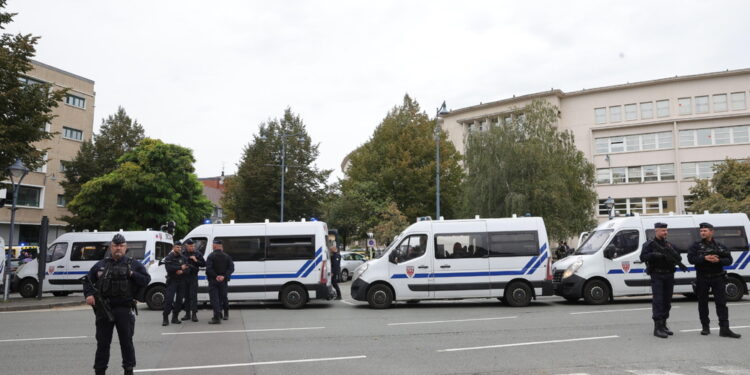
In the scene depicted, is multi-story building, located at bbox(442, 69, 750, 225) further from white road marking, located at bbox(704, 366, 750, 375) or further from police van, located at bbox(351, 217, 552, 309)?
white road marking, located at bbox(704, 366, 750, 375)

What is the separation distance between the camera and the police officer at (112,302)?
6.17m

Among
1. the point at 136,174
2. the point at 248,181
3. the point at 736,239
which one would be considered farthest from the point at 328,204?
the point at 736,239

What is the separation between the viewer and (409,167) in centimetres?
4622

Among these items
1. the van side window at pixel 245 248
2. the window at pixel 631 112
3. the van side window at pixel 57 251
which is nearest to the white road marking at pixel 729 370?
the van side window at pixel 245 248

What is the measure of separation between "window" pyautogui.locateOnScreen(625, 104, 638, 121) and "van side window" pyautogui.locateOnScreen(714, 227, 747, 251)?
49.4 m

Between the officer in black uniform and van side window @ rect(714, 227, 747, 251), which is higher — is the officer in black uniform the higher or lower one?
the lower one

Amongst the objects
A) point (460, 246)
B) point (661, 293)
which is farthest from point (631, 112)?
point (661, 293)

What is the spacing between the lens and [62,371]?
6.94 m

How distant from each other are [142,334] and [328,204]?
37.4 metres

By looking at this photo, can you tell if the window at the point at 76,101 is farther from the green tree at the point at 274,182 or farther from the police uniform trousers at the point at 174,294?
the police uniform trousers at the point at 174,294

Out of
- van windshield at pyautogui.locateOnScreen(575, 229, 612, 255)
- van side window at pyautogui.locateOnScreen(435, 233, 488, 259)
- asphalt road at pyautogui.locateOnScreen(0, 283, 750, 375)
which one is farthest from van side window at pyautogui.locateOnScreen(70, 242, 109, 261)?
van windshield at pyautogui.locateOnScreen(575, 229, 612, 255)

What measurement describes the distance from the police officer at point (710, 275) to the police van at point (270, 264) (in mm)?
8827

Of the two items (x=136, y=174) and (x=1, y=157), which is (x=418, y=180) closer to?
(x=136, y=174)

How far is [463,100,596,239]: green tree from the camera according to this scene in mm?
34688
